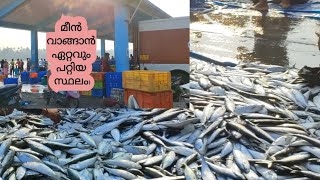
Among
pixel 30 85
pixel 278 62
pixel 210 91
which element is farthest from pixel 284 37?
pixel 30 85

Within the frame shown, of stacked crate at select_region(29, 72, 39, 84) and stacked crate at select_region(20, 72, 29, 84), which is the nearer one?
stacked crate at select_region(29, 72, 39, 84)

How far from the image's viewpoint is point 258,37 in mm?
4543

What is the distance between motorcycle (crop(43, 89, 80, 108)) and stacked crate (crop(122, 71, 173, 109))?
685mm

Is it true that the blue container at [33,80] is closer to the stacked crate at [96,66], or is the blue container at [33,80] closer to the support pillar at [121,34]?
the stacked crate at [96,66]

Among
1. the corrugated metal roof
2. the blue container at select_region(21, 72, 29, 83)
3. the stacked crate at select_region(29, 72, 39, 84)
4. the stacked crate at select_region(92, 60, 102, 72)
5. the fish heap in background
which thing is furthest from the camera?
the blue container at select_region(21, 72, 29, 83)

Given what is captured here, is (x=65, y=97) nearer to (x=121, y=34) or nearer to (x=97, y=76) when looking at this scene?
(x=97, y=76)

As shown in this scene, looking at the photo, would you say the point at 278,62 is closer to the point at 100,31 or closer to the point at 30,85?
the point at 100,31

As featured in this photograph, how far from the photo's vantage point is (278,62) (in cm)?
458

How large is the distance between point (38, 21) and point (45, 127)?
1.57 meters

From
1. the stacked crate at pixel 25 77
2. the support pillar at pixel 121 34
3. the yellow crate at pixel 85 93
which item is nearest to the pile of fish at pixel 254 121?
the support pillar at pixel 121 34

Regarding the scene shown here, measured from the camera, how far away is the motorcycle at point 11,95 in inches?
173

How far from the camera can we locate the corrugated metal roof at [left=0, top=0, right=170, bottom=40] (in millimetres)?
4051

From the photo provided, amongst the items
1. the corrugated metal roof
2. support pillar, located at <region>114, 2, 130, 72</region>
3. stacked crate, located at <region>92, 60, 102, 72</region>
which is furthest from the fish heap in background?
the corrugated metal roof

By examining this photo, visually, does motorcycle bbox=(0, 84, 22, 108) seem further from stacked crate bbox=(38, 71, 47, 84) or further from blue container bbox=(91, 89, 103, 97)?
blue container bbox=(91, 89, 103, 97)
